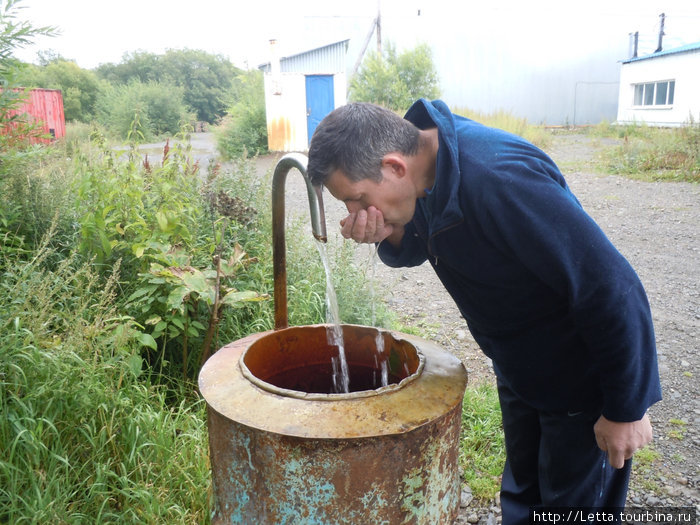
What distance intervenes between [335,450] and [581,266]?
29.8 inches

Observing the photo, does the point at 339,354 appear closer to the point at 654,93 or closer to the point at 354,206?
the point at 354,206

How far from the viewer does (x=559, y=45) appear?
21.7 meters

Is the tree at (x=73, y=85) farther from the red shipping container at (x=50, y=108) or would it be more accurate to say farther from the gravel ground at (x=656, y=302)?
the gravel ground at (x=656, y=302)

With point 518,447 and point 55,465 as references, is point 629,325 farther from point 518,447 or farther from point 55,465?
point 55,465

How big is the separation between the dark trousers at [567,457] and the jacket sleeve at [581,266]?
1.06ft

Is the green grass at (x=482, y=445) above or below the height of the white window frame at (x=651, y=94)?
below

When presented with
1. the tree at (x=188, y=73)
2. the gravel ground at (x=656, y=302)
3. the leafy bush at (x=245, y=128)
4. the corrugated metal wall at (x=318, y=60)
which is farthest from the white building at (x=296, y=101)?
the tree at (x=188, y=73)

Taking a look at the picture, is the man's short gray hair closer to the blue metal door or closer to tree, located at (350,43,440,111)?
the blue metal door

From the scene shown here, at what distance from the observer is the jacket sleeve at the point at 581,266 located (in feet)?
4.25

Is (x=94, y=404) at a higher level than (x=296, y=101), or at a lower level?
lower

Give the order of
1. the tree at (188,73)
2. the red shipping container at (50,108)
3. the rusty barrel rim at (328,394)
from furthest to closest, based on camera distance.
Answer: the tree at (188,73)
the red shipping container at (50,108)
the rusty barrel rim at (328,394)

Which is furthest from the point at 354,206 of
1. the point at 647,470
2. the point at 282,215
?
the point at 647,470

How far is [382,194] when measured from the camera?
4.92 feet

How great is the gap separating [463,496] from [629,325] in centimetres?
158
